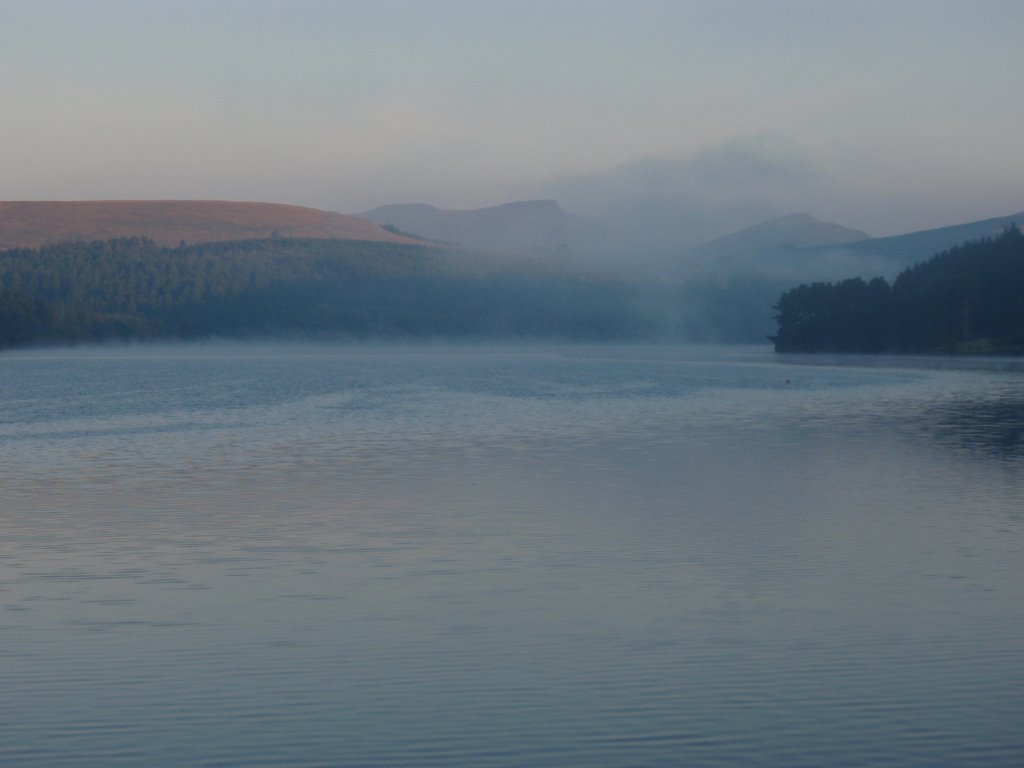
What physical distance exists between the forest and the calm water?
103159 mm

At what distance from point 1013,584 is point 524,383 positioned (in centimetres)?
5379

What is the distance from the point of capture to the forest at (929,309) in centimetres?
12725

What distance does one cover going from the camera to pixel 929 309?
133m

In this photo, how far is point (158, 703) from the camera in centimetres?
991

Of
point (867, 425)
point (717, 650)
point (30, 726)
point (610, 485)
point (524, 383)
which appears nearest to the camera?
point (30, 726)

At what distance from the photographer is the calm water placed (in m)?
9.21

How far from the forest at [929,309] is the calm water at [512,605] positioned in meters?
103

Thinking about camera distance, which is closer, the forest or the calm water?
the calm water

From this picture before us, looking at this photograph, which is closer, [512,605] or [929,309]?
[512,605]

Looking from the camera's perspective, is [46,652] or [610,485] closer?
[46,652]

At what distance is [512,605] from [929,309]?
127 metres

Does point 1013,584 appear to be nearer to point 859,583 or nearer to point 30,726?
point 859,583

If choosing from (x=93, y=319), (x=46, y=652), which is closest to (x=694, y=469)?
(x=46, y=652)

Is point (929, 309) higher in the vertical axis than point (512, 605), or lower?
higher
